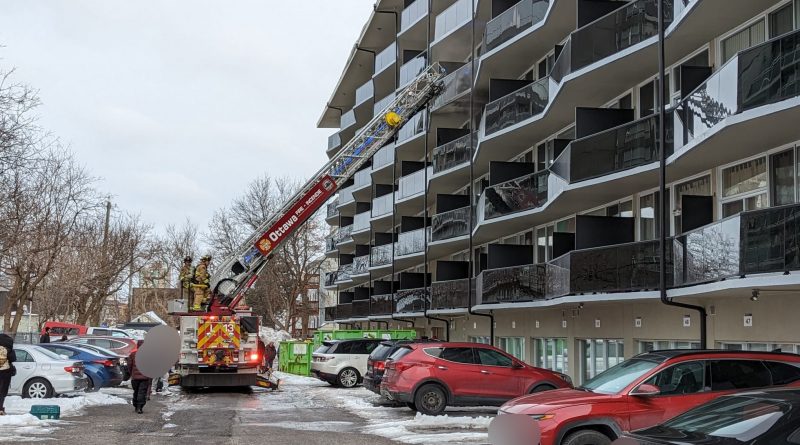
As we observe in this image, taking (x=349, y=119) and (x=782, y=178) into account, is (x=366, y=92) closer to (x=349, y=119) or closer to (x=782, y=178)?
(x=349, y=119)

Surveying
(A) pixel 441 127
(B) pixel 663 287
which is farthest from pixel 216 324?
(A) pixel 441 127

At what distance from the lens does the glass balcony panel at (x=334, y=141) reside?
6395cm

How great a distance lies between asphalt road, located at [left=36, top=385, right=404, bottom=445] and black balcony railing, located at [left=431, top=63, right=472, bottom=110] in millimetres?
15708

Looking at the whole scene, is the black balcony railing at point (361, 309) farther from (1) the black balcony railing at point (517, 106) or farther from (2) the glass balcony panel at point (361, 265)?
(1) the black balcony railing at point (517, 106)

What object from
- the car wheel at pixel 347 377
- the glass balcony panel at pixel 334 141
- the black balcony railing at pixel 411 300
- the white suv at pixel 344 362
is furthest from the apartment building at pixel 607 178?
the glass balcony panel at pixel 334 141

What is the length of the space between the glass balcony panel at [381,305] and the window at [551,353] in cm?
1799

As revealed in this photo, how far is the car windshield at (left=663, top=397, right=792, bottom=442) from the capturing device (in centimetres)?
669

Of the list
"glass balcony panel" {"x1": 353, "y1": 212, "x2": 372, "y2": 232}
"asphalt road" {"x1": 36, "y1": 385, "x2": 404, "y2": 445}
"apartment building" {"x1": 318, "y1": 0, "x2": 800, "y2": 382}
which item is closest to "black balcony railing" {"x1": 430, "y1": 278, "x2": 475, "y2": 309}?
"apartment building" {"x1": 318, "y1": 0, "x2": 800, "y2": 382}

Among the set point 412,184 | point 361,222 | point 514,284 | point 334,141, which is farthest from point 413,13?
point 514,284

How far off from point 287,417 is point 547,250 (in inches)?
530

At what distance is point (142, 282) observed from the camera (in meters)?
78.1

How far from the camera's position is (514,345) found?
3306cm

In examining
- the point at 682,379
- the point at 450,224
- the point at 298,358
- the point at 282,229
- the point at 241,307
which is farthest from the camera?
the point at 298,358

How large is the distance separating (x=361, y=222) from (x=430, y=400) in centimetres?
3896
